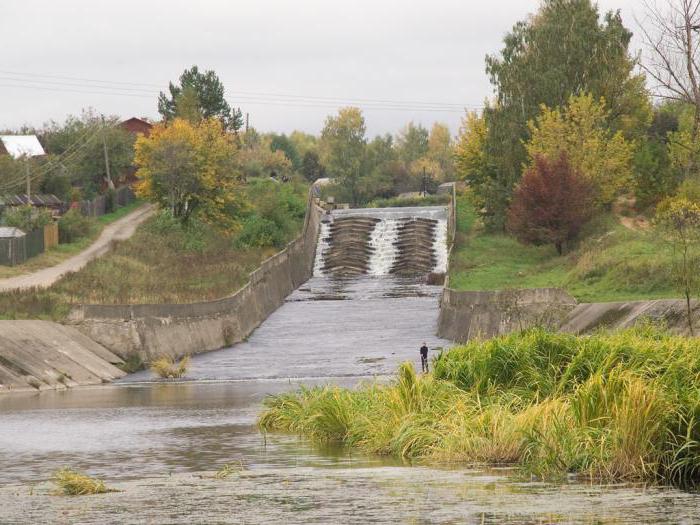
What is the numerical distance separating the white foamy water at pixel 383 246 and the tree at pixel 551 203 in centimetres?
1595

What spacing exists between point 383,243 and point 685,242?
188ft

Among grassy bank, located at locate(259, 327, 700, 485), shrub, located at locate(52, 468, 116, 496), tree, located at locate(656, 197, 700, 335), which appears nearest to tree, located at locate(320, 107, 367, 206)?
tree, located at locate(656, 197, 700, 335)

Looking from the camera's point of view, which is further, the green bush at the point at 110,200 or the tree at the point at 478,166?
the green bush at the point at 110,200

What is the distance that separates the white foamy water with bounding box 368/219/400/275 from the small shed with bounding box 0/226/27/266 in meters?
25.6

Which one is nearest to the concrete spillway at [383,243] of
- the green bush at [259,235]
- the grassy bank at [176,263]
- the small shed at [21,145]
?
the grassy bank at [176,263]

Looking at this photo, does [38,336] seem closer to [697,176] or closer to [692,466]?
[692,466]

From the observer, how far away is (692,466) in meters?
20.0

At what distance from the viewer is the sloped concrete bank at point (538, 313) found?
154 feet

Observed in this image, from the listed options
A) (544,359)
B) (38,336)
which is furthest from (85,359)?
(544,359)

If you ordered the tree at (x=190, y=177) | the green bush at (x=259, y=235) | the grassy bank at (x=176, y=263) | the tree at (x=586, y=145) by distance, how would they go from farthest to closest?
the tree at (x=190, y=177) < the green bush at (x=259, y=235) < the tree at (x=586, y=145) < the grassy bank at (x=176, y=263)

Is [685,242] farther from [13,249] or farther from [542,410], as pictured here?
[13,249]

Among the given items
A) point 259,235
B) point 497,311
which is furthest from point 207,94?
point 497,311

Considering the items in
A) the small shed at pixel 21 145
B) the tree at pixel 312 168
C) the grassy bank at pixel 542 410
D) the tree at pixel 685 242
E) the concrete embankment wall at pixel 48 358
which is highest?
the small shed at pixel 21 145

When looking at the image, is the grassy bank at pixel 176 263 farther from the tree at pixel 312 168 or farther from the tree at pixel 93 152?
the tree at pixel 312 168
